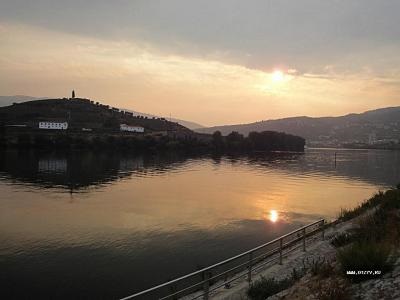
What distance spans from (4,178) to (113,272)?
63437mm

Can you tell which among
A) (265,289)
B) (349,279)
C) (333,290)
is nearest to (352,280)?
(349,279)

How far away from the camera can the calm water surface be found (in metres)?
27.4

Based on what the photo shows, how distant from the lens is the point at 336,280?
12.8 meters

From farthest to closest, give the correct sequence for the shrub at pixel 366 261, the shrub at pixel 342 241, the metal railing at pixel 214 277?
the shrub at pixel 342 241, the metal railing at pixel 214 277, the shrub at pixel 366 261

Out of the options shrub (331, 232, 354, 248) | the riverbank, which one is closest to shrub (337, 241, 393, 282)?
the riverbank

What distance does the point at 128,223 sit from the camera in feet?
145

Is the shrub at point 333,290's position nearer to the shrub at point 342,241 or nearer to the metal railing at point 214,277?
the metal railing at point 214,277

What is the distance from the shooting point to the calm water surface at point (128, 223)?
27.4 m

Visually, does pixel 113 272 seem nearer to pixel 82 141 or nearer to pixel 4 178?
pixel 4 178

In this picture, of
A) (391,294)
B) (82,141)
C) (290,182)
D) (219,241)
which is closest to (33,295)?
(219,241)

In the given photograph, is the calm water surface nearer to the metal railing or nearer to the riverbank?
the metal railing

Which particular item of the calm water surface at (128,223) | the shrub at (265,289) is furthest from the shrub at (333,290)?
the calm water surface at (128,223)

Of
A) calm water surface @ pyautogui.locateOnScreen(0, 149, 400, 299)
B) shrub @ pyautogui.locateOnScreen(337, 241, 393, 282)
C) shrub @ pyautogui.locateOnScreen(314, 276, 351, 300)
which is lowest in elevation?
calm water surface @ pyautogui.locateOnScreen(0, 149, 400, 299)

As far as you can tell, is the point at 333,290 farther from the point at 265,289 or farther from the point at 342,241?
the point at 342,241
